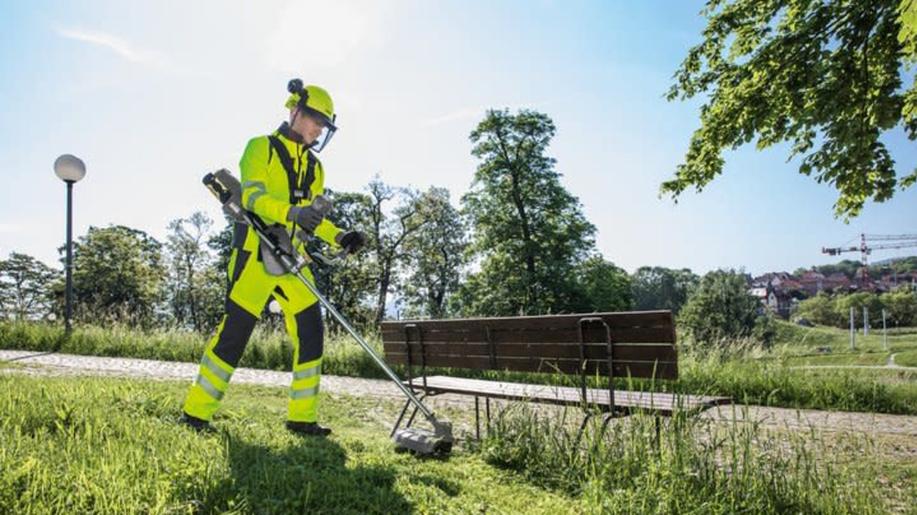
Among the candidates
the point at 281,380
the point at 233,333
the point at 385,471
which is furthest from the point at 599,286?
the point at 385,471

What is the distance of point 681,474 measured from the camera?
3111 millimetres

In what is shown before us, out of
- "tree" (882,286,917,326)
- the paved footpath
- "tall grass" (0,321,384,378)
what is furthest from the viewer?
"tree" (882,286,917,326)

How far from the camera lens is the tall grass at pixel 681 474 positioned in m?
2.96

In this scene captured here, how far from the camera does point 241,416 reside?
15.6 feet

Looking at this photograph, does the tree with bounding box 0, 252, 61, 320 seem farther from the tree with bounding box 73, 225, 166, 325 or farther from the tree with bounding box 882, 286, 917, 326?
the tree with bounding box 882, 286, 917, 326

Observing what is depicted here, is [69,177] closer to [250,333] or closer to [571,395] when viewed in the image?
[250,333]

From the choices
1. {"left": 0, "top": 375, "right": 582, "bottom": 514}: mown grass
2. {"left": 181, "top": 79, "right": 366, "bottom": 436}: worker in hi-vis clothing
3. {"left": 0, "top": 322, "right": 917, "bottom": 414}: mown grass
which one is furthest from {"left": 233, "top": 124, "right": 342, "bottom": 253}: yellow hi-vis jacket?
{"left": 0, "top": 322, "right": 917, "bottom": 414}: mown grass

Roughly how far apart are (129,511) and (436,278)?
39.1m

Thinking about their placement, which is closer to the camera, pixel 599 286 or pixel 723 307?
pixel 599 286

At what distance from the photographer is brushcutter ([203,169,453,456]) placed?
4.00 meters

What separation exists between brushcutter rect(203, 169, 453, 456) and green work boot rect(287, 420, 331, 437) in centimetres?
58

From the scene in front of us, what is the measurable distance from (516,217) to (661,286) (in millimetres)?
69707

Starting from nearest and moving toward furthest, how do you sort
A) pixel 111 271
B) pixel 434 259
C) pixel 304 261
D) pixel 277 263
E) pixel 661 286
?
pixel 277 263 → pixel 304 261 → pixel 434 259 → pixel 111 271 → pixel 661 286

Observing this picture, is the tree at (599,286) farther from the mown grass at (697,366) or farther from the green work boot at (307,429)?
the green work boot at (307,429)
